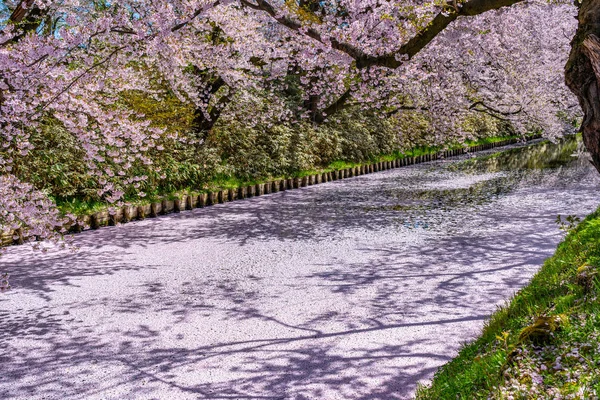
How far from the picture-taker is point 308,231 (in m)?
10.1

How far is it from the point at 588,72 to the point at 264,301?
4.17 metres

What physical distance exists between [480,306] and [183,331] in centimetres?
341

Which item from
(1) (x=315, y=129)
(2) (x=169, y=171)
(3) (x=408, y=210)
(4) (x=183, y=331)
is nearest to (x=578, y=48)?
(4) (x=183, y=331)

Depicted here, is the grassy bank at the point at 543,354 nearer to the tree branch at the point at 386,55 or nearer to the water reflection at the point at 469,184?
the water reflection at the point at 469,184

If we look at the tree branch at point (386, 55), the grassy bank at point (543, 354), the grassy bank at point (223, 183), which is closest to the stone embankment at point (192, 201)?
the grassy bank at point (223, 183)

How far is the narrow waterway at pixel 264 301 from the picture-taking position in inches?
165

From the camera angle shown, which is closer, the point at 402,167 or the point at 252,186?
the point at 252,186

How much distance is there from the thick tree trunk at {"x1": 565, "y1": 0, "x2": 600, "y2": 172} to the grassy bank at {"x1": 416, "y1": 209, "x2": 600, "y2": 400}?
101cm

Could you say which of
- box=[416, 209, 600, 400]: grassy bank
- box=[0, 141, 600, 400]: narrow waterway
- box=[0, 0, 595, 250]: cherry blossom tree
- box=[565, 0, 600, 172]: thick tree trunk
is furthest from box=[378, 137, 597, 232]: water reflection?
box=[416, 209, 600, 400]: grassy bank

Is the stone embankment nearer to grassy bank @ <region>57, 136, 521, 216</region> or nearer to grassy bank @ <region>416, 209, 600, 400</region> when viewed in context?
grassy bank @ <region>57, 136, 521, 216</region>

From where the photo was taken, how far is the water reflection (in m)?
11.7

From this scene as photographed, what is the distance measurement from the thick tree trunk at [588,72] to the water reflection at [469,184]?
19.6ft

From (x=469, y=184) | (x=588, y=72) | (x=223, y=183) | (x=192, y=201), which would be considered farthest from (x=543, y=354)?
(x=469, y=184)

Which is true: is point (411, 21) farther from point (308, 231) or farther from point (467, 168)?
point (467, 168)
